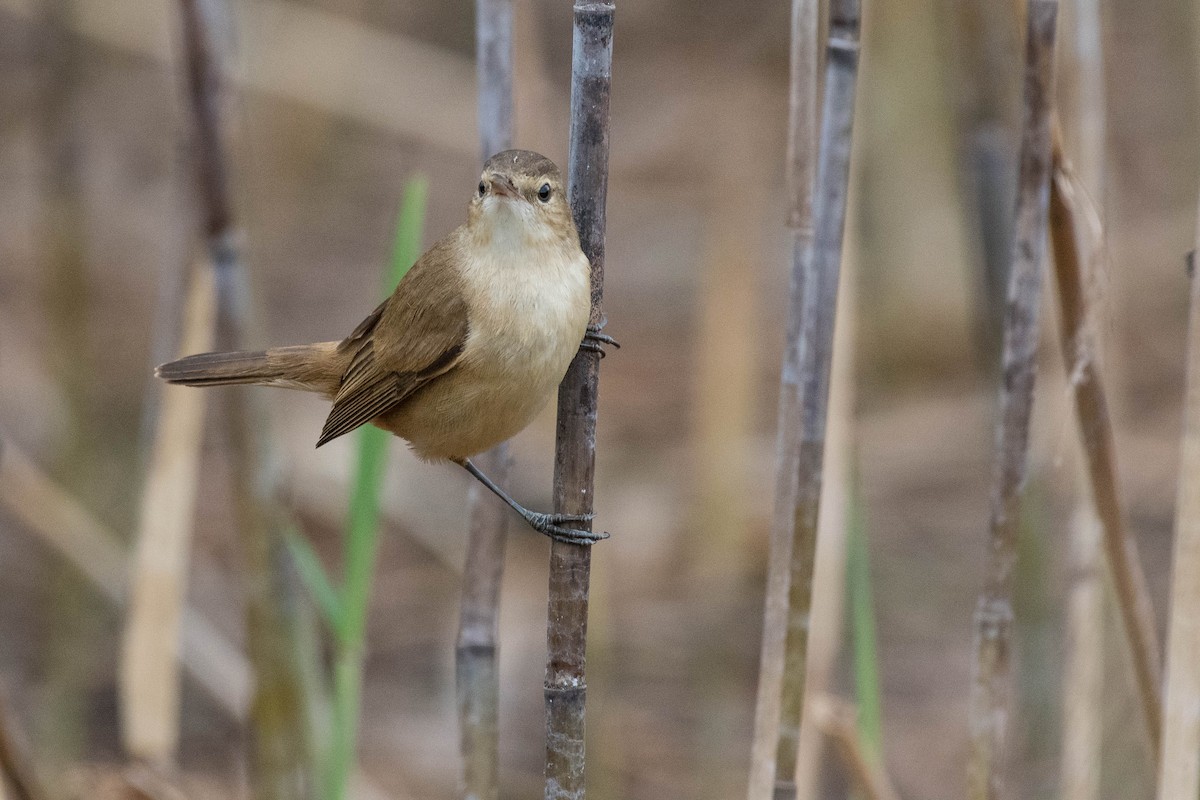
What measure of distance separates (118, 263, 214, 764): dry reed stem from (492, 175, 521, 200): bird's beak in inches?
37.1

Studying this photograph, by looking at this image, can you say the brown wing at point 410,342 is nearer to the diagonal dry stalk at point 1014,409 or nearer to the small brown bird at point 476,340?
→ the small brown bird at point 476,340

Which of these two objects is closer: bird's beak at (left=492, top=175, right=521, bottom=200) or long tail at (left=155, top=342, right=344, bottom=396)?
bird's beak at (left=492, top=175, right=521, bottom=200)

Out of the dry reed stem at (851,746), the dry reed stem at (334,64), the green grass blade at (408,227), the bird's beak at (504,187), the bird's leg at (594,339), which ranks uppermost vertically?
the dry reed stem at (334,64)

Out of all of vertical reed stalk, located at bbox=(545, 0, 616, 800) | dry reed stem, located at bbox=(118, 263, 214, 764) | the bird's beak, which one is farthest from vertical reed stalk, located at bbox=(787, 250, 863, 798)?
dry reed stem, located at bbox=(118, 263, 214, 764)

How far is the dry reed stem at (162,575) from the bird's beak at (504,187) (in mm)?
943

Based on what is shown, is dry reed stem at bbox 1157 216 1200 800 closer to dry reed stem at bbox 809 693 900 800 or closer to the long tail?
dry reed stem at bbox 809 693 900 800

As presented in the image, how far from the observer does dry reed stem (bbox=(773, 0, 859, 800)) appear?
215cm

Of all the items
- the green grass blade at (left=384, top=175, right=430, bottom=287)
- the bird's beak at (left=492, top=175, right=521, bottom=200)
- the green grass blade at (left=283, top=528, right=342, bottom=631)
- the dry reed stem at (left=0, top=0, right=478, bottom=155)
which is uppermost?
the dry reed stem at (left=0, top=0, right=478, bottom=155)

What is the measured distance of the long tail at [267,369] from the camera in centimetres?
286

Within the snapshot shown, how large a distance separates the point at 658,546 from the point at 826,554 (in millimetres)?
2173

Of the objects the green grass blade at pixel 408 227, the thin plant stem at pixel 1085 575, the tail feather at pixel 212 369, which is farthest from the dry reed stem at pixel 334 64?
the thin plant stem at pixel 1085 575

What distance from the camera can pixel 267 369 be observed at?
2936 mm

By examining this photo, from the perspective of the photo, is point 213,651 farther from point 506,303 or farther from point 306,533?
point 506,303

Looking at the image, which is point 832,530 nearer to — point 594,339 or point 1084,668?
point 1084,668
